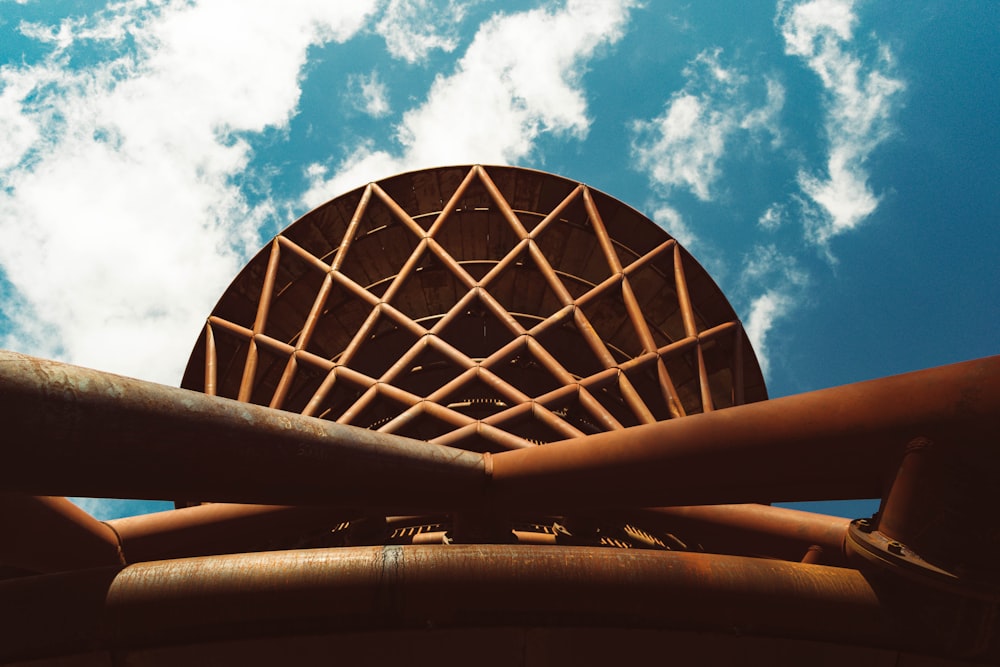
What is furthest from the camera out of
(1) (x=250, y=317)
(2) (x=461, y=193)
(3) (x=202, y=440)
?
(1) (x=250, y=317)

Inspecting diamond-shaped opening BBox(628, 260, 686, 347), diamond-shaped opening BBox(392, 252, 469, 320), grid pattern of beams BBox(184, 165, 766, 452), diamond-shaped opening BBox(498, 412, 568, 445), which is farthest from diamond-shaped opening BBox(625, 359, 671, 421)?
diamond-shaped opening BBox(392, 252, 469, 320)

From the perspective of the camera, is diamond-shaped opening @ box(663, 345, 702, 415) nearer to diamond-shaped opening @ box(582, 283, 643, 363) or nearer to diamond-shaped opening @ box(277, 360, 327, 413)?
diamond-shaped opening @ box(582, 283, 643, 363)

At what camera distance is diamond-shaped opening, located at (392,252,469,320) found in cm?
1438

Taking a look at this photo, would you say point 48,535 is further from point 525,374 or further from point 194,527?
point 525,374

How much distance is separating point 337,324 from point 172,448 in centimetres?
1153

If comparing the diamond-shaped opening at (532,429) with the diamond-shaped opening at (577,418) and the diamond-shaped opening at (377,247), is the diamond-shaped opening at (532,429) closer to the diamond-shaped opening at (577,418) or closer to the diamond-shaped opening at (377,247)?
the diamond-shaped opening at (577,418)

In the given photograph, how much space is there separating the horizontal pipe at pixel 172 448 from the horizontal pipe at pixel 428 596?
1.72ft

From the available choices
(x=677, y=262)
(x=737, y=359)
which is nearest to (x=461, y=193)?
(x=677, y=262)

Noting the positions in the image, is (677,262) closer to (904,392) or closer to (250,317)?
(250,317)

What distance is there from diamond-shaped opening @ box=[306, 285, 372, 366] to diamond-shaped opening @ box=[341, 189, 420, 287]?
0.61 metres

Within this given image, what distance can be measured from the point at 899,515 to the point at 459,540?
10.4 feet

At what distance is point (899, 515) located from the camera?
3695mm

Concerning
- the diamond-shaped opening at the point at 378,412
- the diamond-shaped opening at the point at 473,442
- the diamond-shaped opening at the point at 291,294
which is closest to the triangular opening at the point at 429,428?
the diamond-shaped opening at the point at 378,412

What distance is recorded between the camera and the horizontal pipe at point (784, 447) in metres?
3.32
